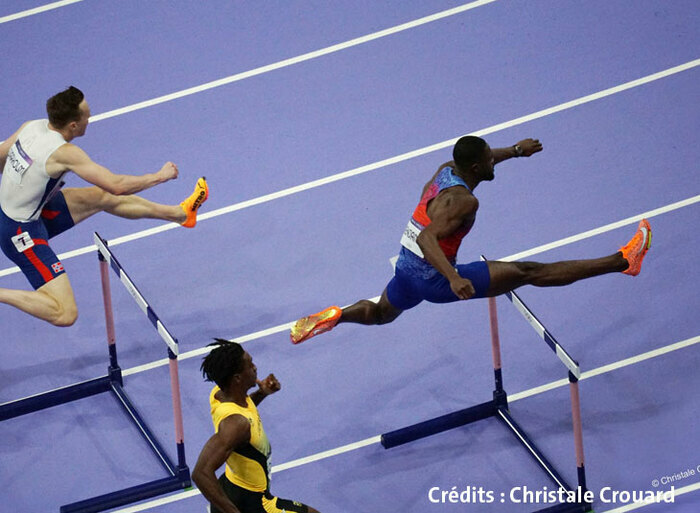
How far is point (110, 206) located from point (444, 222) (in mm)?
2518

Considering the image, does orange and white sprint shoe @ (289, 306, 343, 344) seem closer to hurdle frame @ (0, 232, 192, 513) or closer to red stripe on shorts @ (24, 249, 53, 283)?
hurdle frame @ (0, 232, 192, 513)

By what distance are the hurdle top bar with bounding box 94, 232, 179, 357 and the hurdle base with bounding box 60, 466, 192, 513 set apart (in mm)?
889

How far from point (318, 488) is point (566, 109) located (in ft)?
14.4

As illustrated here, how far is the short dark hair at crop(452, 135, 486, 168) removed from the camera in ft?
25.5

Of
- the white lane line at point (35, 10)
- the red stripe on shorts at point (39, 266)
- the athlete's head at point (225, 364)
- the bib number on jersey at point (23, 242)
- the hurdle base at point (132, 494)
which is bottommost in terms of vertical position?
the hurdle base at point (132, 494)

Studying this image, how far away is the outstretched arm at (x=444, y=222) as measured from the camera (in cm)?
750

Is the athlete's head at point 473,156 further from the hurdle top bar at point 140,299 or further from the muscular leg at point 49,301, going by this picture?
the muscular leg at point 49,301

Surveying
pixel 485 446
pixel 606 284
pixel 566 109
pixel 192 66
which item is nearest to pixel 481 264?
pixel 485 446

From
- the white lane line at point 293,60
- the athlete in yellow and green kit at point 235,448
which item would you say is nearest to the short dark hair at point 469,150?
the athlete in yellow and green kit at point 235,448

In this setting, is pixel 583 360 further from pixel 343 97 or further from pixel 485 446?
pixel 343 97

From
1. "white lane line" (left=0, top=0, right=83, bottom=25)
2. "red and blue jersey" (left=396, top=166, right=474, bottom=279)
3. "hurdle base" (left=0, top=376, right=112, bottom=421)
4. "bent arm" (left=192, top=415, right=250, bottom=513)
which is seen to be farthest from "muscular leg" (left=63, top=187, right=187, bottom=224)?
"white lane line" (left=0, top=0, right=83, bottom=25)

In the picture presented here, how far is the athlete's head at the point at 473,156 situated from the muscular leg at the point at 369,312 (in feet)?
3.50

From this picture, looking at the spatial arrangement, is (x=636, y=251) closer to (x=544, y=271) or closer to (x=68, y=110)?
(x=544, y=271)

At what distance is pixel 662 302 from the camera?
30.8ft
